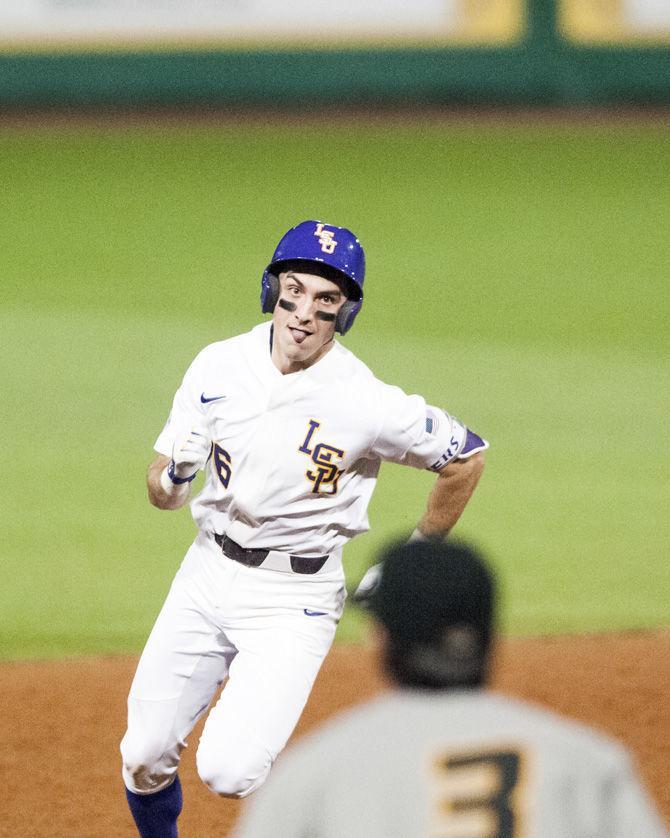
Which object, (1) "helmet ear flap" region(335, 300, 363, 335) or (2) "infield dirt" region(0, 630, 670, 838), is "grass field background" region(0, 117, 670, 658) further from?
(1) "helmet ear flap" region(335, 300, 363, 335)

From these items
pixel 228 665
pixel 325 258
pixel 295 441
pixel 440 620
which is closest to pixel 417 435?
pixel 295 441

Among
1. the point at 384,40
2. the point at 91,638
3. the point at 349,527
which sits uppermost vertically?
the point at 384,40

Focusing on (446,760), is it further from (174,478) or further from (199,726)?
(199,726)

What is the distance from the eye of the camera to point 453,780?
223 centimetres

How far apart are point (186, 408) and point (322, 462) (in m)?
0.47

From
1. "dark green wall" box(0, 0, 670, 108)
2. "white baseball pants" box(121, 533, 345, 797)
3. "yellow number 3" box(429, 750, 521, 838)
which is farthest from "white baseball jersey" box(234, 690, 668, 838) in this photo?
"dark green wall" box(0, 0, 670, 108)

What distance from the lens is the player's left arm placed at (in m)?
4.62

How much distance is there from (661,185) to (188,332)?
22.8 feet

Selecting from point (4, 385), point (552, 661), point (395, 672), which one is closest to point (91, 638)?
point (552, 661)

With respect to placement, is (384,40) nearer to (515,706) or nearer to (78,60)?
(78,60)

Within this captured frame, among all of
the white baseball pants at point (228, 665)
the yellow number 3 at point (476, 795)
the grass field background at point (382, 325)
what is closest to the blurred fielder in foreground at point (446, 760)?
the yellow number 3 at point (476, 795)

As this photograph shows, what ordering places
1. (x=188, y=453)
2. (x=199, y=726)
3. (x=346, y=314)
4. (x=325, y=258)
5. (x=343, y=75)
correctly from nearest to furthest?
(x=188, y=453), (x=325, y=258), (x=346, y=314), (x=199, y=726), (x=343, y=75)

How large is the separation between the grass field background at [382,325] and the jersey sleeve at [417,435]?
2.65 metres

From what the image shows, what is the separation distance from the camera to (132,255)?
13969 millimetres
